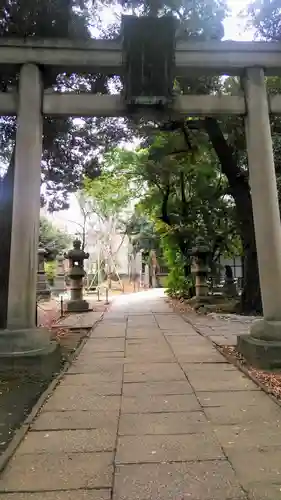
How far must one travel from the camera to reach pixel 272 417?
304cm

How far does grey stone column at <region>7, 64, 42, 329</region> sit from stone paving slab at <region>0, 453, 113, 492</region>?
2.31 meters

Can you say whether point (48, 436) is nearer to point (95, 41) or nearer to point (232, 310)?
point (95, 41)

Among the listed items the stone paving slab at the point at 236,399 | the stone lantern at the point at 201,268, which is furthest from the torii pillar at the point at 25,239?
the stone lantern at the point at 201,268

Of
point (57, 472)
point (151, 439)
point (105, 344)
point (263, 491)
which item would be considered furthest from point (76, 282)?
point (263, 491)

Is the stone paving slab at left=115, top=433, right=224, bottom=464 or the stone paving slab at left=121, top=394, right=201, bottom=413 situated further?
the stone paving slab at left=121, top=394, right=201, bottom=413

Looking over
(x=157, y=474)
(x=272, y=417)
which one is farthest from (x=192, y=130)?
(x=157, y=474)

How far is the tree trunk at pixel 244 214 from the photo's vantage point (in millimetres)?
9383

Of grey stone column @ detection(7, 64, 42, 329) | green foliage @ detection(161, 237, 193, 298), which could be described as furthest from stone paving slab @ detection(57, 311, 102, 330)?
green foliage @ detection(161, 237, 193, 298)

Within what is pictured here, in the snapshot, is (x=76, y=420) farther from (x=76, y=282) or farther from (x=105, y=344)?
(x=76, y=282)

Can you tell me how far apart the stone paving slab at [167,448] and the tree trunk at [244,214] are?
7.03 meters

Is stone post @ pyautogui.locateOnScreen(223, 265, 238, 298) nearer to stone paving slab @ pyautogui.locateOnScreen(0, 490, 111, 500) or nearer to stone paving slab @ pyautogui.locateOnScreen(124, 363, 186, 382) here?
stone paving slab @ pyautogui.locateOnScreen(124, 363, 186, 382)

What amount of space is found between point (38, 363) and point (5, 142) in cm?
541

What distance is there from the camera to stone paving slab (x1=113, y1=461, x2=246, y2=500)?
1967mm

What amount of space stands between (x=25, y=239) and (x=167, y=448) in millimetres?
2959
